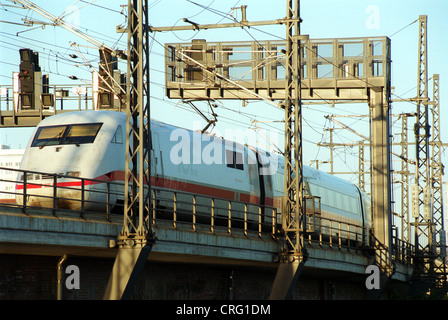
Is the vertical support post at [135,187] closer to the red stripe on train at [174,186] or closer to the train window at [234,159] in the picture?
the red stripe on train at [174,186]

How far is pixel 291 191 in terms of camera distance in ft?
92.3

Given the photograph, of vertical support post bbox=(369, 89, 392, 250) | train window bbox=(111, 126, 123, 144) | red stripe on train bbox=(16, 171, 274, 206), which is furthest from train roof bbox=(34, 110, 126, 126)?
vertical support post bbox=(369, 89, 392, 250)

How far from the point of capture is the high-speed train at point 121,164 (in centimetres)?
2302

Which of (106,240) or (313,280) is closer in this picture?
(106,240)

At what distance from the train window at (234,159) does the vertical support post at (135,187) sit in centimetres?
885

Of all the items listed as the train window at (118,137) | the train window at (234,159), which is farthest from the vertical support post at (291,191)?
the train window at (118,137)

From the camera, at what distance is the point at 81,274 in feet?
69.7

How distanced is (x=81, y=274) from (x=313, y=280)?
49.0ft

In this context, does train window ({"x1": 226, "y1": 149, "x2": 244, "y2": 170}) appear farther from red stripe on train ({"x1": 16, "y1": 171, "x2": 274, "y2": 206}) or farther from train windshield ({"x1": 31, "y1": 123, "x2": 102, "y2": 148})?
train windshield ({"x1": 31, "y1": 123, "x2": 102, "y2": 148})
